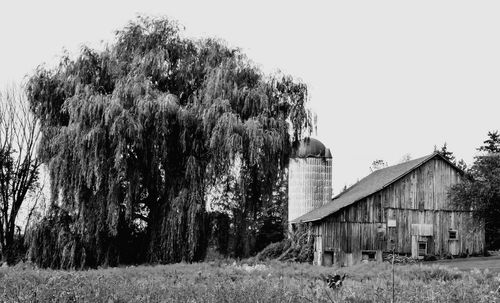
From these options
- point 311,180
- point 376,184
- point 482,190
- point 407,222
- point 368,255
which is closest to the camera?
point 482,190

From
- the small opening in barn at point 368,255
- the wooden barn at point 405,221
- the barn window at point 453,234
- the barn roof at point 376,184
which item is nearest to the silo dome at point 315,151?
the barn roof at point 376,184

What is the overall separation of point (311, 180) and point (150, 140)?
19328 mm

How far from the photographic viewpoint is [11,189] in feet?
112

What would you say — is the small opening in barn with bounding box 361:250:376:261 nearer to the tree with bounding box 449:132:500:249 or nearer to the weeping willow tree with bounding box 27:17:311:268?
the tree with bounding box 449:132:500:249

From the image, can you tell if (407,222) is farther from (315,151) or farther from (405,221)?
(315,151)

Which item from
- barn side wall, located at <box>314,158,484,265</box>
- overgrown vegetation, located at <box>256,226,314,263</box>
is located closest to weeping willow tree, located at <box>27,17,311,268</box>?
barn side wall, located at <box>314,158,484,265</box>

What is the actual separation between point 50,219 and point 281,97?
11.0 meters

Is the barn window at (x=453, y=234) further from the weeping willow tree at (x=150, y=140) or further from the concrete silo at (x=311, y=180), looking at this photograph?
the weeping willow tree at (x=150, y=140)

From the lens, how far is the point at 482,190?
31484 mm

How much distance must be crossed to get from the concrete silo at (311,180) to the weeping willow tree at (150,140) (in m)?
15.1

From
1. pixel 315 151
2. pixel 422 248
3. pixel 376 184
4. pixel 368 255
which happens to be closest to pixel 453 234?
pixel 422 248

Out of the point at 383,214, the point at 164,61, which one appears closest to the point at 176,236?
the point at 164,61

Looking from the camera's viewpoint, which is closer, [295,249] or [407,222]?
[407,222]

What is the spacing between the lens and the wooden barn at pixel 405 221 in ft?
106
